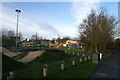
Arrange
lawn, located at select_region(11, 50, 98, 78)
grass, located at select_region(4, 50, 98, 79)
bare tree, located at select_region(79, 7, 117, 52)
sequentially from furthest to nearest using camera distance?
bare tree, located at select_region(79, 7, 117, 52) → grass, located at select_region(4, 50, 98, 79) → lawn, located at select_region(11, 50, 98, 78)

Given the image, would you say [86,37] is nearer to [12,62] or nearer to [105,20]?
[105,20]

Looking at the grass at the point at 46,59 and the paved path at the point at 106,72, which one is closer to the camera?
the paved path at the point at 106,72

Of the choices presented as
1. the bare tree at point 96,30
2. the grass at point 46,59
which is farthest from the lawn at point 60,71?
the bare tree at point 96,30

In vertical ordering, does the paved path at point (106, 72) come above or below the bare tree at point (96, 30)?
below

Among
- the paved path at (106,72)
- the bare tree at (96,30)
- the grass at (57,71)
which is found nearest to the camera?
the grass at (57,71)

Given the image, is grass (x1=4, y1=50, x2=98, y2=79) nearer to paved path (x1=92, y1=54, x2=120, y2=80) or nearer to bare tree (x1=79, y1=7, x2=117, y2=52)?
paved path (x1=92, y1=54, x2=120, y2=80)

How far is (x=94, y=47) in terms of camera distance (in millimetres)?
51531

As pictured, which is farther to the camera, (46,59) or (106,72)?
(46,59)

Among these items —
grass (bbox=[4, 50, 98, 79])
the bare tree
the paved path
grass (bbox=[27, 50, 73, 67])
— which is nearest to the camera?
grass (bbox=[4, 50, 98, 79])

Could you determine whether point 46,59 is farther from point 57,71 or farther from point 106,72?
point 106,72

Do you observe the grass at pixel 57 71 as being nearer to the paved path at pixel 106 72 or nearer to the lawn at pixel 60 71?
the lawn at pixel 60 71

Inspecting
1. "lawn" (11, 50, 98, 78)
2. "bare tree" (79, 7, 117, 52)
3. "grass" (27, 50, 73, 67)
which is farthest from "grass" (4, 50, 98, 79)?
"bare tree" (79, 7, 117, 52)

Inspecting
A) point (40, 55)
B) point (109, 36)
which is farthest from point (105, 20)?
point (40, 55)

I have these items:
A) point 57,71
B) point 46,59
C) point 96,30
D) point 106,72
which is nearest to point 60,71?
point 57,71
